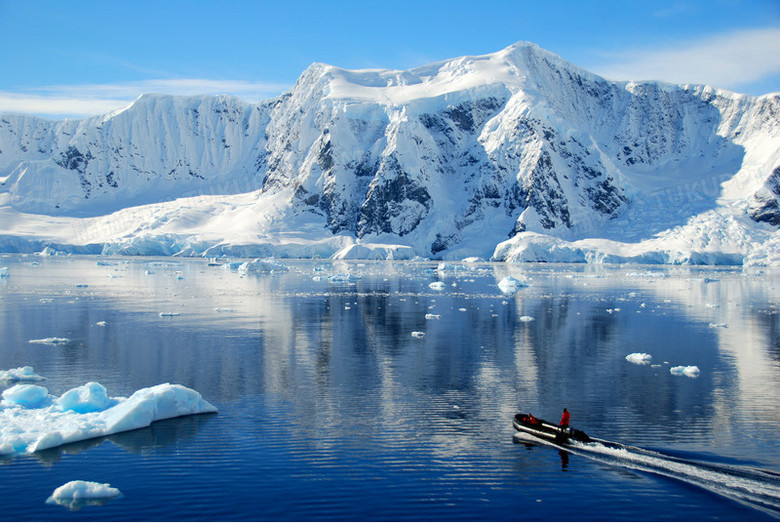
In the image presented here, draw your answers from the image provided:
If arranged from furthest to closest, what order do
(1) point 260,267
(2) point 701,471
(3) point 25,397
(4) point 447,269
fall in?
(4) point 447,269
(1) point 260,267
(3) point 25,397
(2) point 701,471

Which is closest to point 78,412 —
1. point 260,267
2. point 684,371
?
point 684,371

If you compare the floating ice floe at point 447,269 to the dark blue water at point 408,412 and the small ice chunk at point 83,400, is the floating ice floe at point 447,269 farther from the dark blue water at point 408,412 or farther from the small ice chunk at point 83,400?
the small ice chunk at point 83,400

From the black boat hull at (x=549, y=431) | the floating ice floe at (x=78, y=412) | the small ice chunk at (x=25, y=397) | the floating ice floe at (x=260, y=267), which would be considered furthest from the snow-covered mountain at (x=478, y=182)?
the small ice chunk at (x=25, y=397)

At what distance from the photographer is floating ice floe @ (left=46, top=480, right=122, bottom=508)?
15.3 m

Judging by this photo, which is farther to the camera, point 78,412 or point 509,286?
point 509,286

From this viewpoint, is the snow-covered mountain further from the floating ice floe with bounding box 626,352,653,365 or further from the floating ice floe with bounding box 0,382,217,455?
the floating ice floe with bounding box 0,382,217,455

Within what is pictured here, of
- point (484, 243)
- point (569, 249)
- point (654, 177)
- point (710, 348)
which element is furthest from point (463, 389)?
point (654, 177)

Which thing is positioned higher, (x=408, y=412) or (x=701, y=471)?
(x=408, y=412)

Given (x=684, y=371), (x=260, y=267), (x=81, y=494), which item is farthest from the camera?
(x=260, y=267)

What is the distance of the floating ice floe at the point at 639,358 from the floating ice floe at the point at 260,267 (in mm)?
64865

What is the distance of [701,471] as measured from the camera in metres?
17.5

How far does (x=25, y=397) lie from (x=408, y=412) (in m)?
12.0

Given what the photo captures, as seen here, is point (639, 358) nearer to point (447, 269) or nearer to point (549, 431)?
point (549, 431)

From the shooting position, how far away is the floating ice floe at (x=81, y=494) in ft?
50.1
